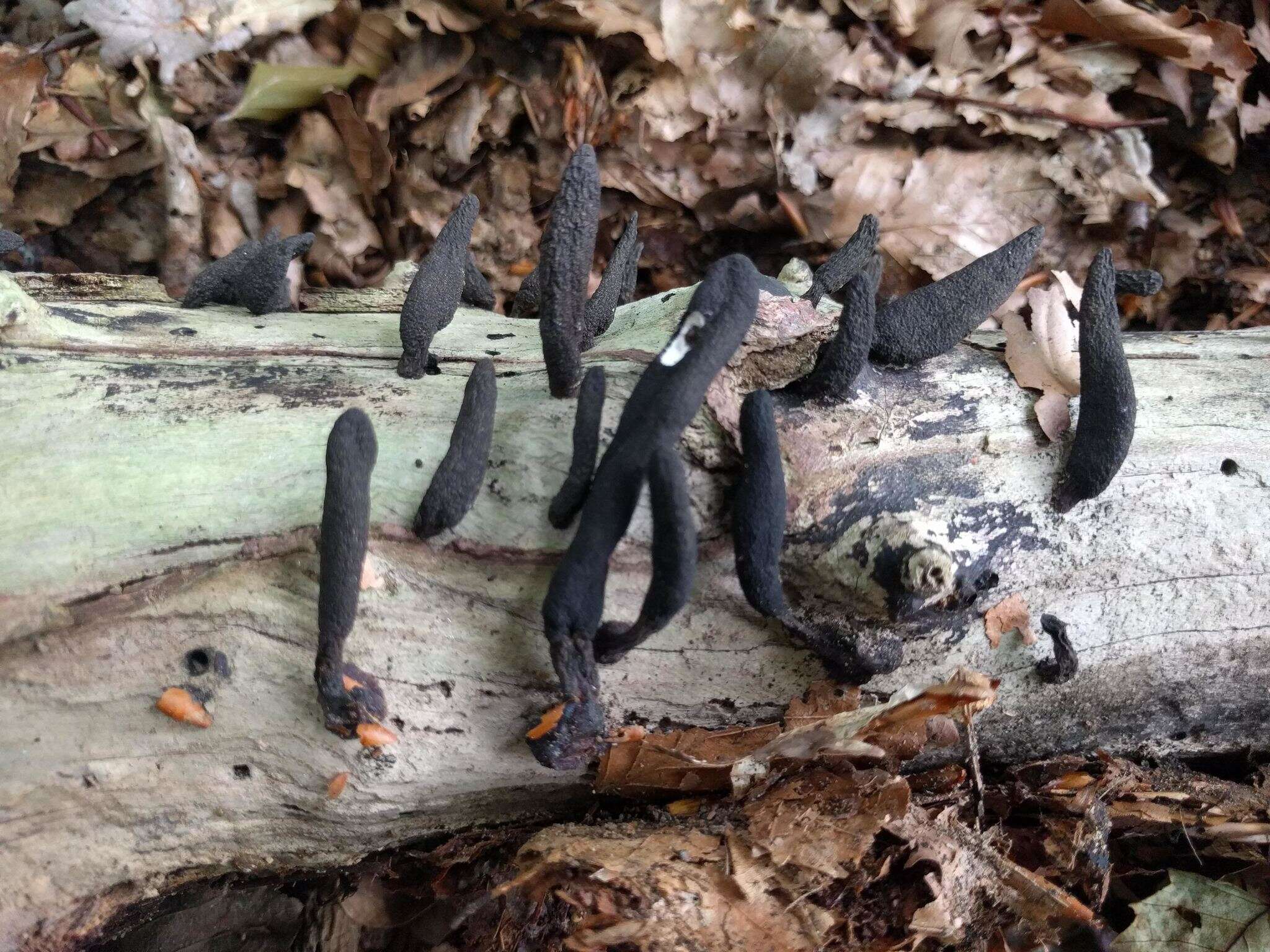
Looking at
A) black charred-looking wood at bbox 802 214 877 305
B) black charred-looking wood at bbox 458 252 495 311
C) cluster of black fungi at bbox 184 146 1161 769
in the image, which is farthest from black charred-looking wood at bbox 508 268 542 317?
black charred-looking wood at bbox 802 214 877 305

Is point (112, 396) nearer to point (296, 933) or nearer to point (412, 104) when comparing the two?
point (296, 933)

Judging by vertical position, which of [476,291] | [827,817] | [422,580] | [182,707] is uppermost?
[476,291]

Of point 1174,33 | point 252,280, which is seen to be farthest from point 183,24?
point 1174,33

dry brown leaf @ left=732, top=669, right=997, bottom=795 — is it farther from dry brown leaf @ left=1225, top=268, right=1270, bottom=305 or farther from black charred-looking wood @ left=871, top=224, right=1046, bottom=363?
dry brown leaf @ left=1225, top=268, right=1270, bottom=305

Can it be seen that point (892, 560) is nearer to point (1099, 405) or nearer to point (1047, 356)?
point (1099, 405)

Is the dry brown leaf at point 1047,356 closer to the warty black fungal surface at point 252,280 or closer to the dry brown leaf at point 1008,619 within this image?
the dry brown leaf at point 1008,619

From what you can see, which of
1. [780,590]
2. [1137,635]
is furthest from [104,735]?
[1137,635]

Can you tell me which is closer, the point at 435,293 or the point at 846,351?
the point at 846,351

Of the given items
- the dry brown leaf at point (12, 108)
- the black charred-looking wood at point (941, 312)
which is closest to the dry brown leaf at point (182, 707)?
the black charred-looking wood at point (941, 312)
